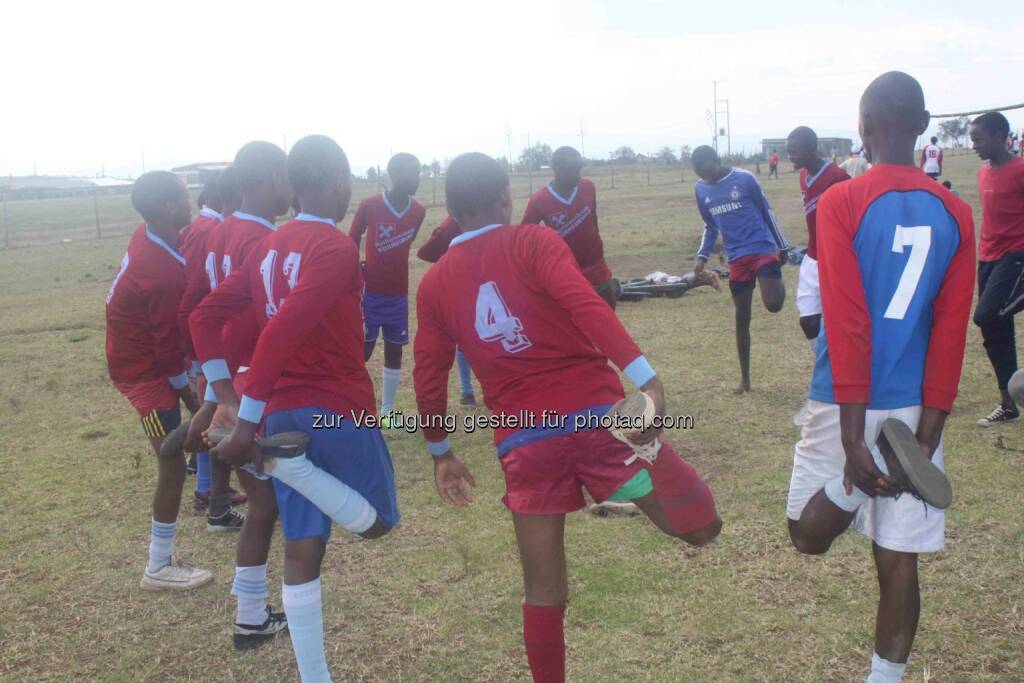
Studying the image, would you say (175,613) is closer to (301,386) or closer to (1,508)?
(301,386)

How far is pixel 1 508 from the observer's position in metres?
6.02

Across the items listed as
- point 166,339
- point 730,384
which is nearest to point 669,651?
point 166,339

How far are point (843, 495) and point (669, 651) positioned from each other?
1.22m

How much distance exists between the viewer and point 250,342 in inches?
164

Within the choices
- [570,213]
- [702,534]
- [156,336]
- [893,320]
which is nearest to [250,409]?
[702,534]

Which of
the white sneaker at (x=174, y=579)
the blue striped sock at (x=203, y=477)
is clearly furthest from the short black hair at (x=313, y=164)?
the blue striped sock at (x=203, y=477)

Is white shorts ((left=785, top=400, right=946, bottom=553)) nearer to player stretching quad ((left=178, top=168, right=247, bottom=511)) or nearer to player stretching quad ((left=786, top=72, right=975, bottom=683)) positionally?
player stretching quad ((left=786, top=72, right=975, bottom=683))

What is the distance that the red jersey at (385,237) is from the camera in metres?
7.27

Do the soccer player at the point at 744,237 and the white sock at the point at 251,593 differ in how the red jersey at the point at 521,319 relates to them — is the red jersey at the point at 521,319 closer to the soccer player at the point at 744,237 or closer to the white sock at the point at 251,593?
the white sock at the point at 251,593

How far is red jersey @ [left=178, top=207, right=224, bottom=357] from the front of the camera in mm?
4184

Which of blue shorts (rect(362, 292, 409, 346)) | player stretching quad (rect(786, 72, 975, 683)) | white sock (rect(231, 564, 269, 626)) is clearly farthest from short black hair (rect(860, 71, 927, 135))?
blue shorts (rect(362, 292, 409, 346))

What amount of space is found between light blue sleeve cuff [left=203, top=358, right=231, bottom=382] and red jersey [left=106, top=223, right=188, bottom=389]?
128 centimetres

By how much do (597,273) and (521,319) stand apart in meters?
4.81

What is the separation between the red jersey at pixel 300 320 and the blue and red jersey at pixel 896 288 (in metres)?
1.76
